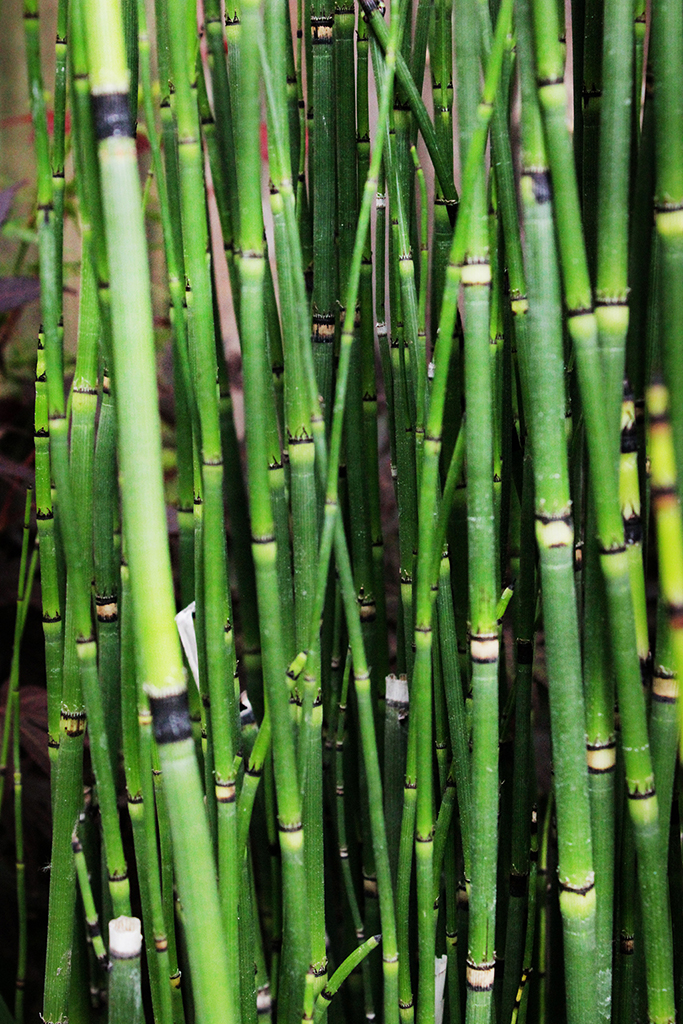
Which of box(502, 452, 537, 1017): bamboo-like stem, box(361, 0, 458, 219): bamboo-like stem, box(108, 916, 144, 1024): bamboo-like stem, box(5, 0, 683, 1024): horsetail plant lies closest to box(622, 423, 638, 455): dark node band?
box(5, 0, 683, 1024): horsetail plant

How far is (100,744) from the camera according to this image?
1.51ft

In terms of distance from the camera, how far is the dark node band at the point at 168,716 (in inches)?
14.4

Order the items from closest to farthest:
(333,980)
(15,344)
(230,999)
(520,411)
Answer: (230,999) → (333,980) → (520,411) → (15,344)

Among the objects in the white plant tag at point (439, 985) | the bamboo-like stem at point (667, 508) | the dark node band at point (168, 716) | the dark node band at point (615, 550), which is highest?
the bamboo-like stem at point (667, 508)

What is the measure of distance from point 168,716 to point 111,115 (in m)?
0.24

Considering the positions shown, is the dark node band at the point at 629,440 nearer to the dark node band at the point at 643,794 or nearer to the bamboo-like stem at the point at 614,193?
the bamboo-like stem at the point at 614,193

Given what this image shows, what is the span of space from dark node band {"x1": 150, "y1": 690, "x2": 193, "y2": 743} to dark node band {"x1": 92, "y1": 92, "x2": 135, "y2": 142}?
22 cm

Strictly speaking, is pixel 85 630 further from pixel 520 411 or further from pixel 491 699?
pixel 520 411

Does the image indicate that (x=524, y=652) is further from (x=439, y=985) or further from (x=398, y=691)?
(x=439, y=985)

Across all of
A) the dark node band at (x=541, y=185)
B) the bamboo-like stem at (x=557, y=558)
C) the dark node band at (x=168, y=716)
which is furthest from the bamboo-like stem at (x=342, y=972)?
the dark node band at (x=541, y=185)

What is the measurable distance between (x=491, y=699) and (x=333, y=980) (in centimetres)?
20

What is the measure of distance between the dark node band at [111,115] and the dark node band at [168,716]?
224mm

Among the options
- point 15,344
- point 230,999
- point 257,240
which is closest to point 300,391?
point 257,240

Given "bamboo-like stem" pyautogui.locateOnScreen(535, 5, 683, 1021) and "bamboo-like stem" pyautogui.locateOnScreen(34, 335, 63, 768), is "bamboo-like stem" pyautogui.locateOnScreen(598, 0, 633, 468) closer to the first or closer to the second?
"bamboo-like stem" pyautogui.locateOnScreen(535, 5, 683, 1021)
